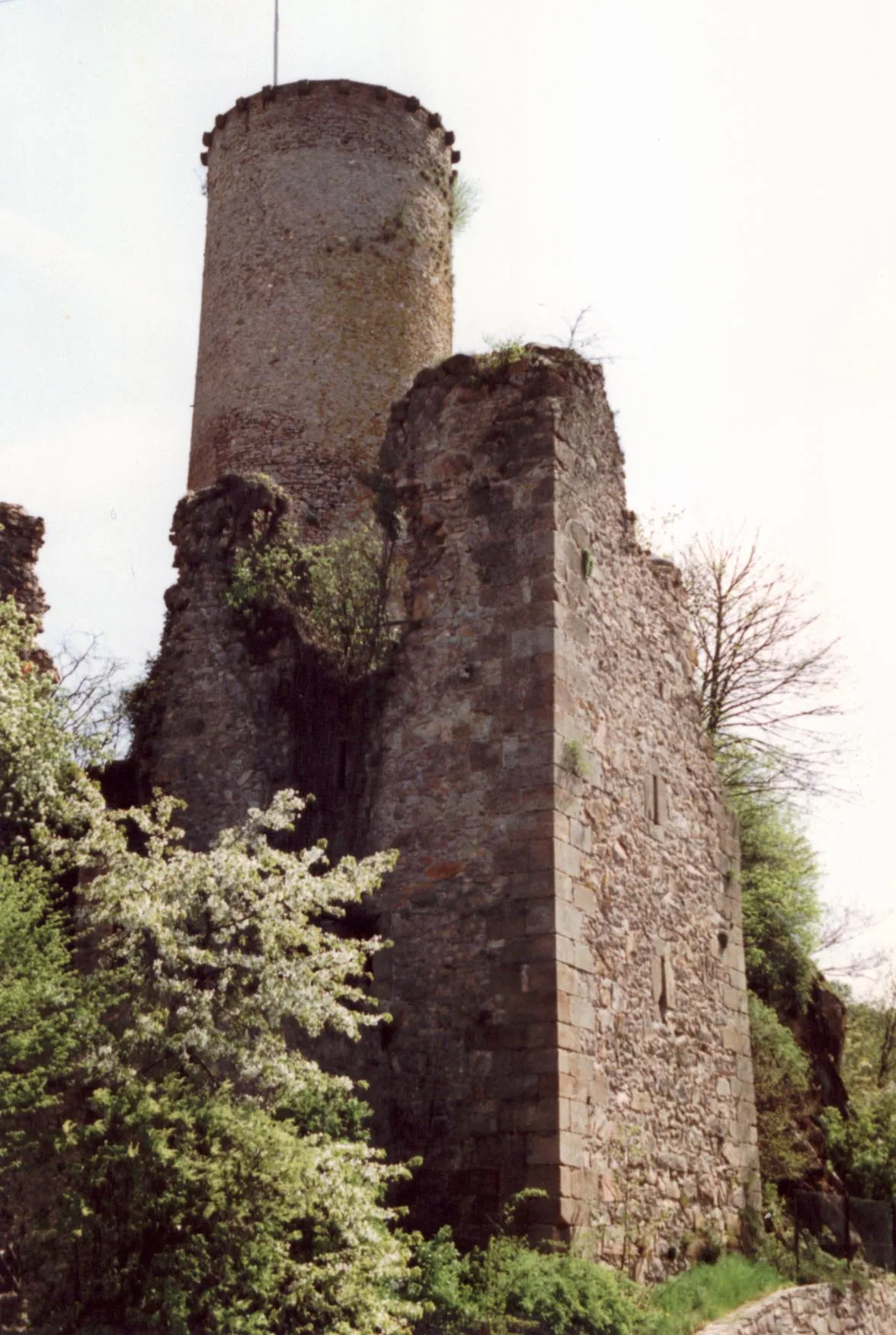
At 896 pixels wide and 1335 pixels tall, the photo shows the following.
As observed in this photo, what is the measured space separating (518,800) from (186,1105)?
3511 mm

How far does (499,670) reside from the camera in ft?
38.7

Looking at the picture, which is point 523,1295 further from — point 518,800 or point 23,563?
point 23,563

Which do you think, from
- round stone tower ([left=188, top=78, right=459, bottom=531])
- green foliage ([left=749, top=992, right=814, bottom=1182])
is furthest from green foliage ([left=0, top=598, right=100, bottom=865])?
green foliage ([left=749, top=992, right=814, bottom=1182])

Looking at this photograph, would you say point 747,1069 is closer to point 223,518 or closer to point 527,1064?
point 527,1064

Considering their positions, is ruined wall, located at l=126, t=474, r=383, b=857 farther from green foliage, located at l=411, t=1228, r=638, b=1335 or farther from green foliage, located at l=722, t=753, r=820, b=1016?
green foliage, located at l=722, t=753, r=820, b=1016

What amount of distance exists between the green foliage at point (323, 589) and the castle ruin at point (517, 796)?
20cm

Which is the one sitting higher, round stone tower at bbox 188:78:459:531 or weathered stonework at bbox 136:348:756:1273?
round stone tower at bbox 188:78:459:531

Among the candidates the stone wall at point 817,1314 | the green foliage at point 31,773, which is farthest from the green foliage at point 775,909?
the green foliage at point 31,773

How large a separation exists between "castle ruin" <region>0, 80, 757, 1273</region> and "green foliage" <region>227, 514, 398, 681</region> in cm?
20

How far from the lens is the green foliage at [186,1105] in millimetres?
8625

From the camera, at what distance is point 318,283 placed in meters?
19.9

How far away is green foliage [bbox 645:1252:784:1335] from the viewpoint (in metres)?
10.6

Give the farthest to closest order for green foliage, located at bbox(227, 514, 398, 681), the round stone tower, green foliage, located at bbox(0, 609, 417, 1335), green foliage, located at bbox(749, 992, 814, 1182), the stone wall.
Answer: the round stone tower
green foliage, located at bbox(749, 992, 814, 1182)
green foliage, located at bbox(227, 514, 398, 681)
the stone wall
green foliage, located at bbox(0, 609, 417, 1335)

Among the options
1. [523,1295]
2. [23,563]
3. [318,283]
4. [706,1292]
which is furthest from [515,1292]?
[318,283]
